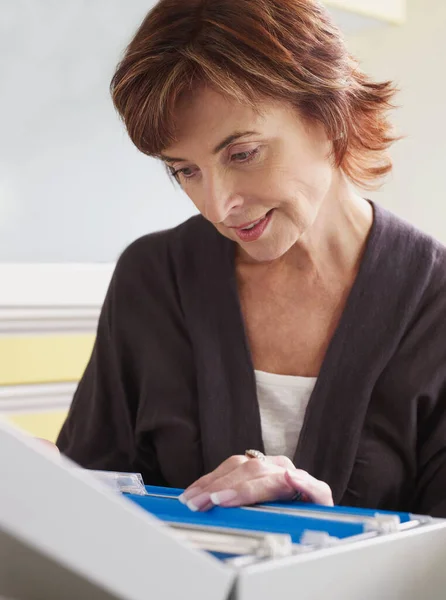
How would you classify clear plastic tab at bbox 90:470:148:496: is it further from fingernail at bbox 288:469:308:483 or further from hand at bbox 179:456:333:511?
fingernail at bbox 288:469:308:483

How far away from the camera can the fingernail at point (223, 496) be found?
0.71 m

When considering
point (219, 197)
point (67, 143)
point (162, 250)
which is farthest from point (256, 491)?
point (67, 143)

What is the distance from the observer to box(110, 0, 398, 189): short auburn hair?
1121 mm

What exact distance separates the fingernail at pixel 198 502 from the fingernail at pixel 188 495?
1cm

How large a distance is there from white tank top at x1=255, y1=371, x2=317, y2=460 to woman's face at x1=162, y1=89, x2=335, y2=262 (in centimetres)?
17

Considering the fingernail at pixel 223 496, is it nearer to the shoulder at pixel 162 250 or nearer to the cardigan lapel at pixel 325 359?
the cardigan lapel at pixel 325 359

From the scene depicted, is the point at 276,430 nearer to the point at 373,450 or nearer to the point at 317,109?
the point at 373,450

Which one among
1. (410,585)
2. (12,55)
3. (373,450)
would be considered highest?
(12,55)

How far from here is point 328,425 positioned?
1.19 meters

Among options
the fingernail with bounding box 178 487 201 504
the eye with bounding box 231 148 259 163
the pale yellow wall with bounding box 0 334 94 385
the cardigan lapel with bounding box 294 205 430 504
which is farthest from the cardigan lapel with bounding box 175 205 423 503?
the pale yellow wall with bounding box 0 334 94 385

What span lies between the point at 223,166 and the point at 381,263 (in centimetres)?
28

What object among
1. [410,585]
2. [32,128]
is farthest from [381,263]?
[32,128]

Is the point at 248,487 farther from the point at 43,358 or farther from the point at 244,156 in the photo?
the point at 43,358

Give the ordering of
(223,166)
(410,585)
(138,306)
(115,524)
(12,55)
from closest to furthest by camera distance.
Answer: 1. (115,524)
2. (410,585)
3. (223,166)
4. (138,306)
5. (12,55)
